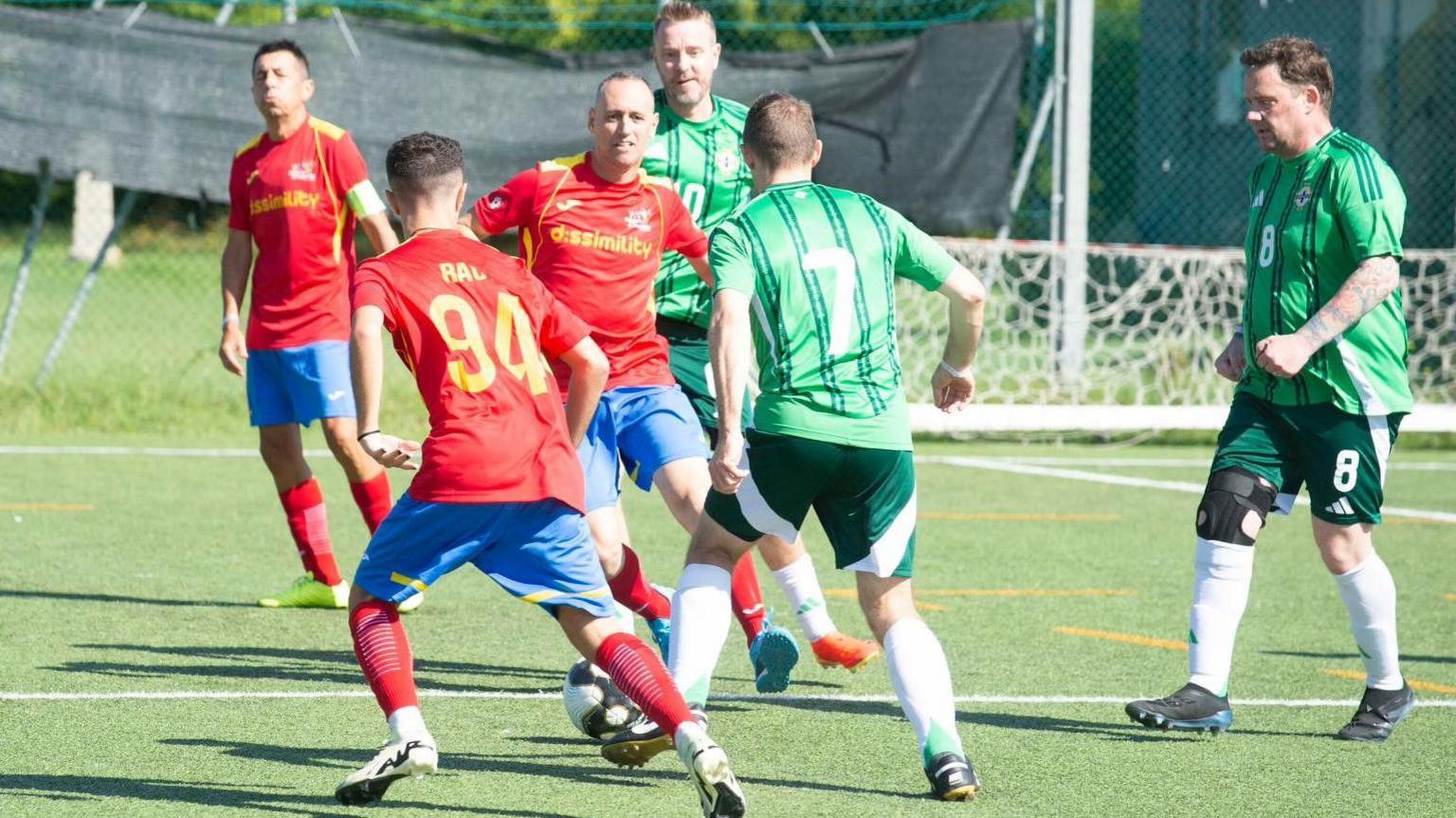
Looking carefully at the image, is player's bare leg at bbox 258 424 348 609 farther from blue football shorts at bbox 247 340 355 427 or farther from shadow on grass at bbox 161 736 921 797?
shadow on grass at bbox 161 736 921 797

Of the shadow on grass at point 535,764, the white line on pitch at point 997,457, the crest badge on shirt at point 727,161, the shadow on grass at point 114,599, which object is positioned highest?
the crest badge on shirt at point 727,161

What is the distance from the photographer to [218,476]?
37.4ft

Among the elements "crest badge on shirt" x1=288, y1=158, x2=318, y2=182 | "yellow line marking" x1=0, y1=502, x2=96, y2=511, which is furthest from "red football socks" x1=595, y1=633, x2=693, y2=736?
"yellow line marking" x1=0, y1=502, x2=96, y2=511

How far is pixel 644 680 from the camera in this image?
4.52 metres

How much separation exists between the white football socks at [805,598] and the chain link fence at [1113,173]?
8586 mm

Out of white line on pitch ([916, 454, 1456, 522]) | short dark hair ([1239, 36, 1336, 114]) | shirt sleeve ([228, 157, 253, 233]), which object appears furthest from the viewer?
white line on pitch ([916, 454, 1456, 522])

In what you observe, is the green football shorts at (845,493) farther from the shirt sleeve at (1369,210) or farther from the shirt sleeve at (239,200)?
the shirt sleeve at (239,200)

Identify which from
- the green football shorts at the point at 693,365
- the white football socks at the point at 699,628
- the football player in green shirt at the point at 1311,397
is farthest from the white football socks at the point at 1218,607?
the green football shorts at the point at 693,365

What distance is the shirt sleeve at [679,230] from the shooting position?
6090 mm

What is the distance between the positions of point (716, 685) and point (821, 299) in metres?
1.88

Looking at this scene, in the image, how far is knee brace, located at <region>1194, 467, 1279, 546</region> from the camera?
18.5 feet

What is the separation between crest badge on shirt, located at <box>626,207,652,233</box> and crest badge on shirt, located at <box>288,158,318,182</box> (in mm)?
2075

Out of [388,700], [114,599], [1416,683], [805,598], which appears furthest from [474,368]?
[1416,683]

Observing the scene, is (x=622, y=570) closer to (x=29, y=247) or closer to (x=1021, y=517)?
(x=1021, y=517)
